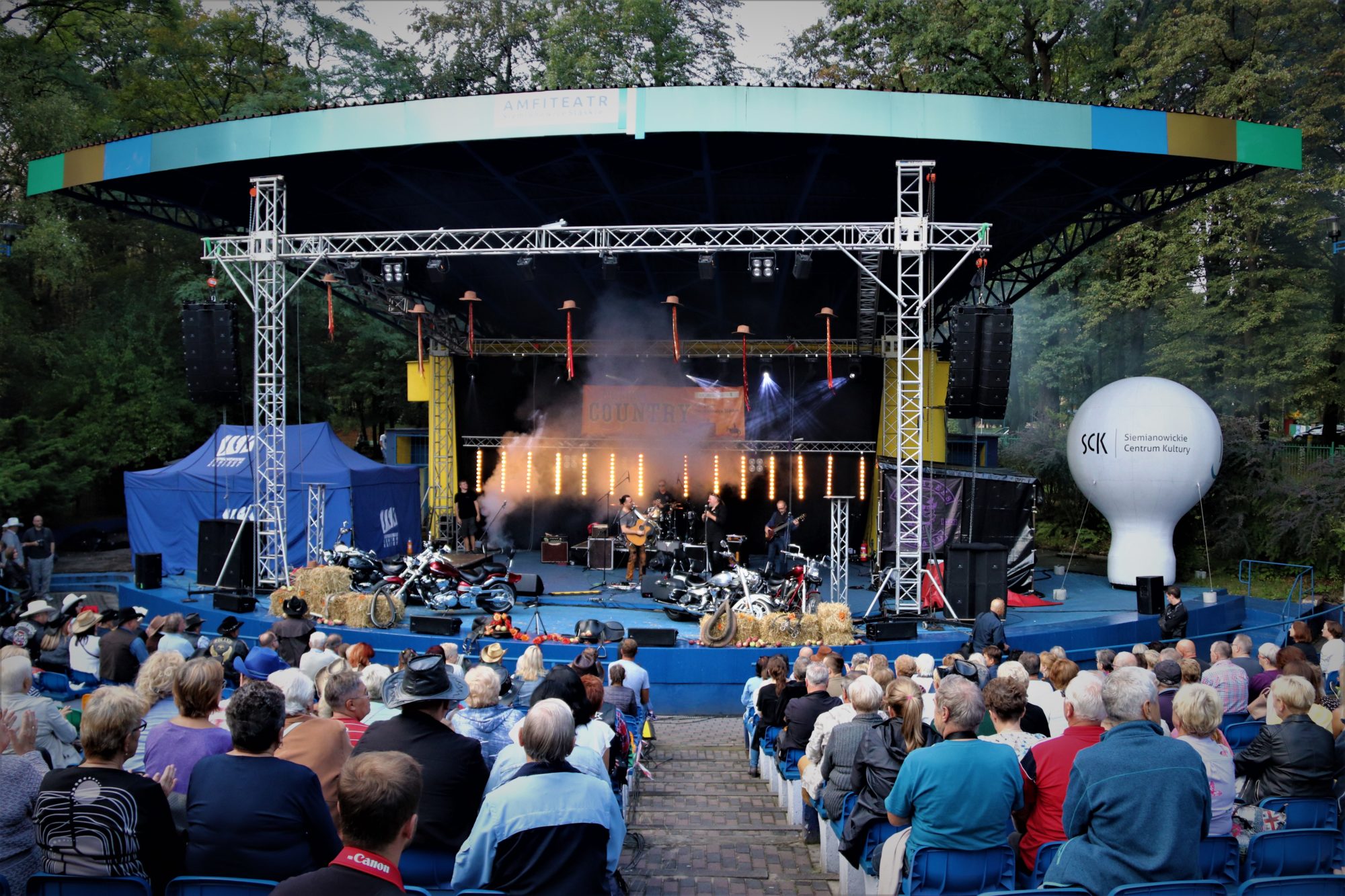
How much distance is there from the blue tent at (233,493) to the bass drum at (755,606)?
7794 millimetres

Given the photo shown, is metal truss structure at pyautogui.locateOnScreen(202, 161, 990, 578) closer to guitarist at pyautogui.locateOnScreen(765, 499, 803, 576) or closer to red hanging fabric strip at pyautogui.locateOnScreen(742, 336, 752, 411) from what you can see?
guitarist at pyautogui.locateOnScreen(765, 499, 803, 576)

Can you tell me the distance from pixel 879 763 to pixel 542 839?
67.8 inches

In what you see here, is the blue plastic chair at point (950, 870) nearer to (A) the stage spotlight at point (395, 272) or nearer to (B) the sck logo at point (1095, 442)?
(A) the stage spotlight at point (395, 272)

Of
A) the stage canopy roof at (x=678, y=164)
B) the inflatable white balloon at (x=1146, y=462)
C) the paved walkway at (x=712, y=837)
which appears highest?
the stage canopy roof at (x=678, y=164)

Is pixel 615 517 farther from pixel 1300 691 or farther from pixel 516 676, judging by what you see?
pixel 1300 691

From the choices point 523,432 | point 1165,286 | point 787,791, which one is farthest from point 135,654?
point 1165,286

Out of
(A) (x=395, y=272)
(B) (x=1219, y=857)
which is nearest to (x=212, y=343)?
(A) (x=395, y=272)

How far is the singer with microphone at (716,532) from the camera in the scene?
1609 cm

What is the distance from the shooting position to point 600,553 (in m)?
17.3

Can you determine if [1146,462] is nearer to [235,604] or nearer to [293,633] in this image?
[293,633]

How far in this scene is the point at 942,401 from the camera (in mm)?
19047

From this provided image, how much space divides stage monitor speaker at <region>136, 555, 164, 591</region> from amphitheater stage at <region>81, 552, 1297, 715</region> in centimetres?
20

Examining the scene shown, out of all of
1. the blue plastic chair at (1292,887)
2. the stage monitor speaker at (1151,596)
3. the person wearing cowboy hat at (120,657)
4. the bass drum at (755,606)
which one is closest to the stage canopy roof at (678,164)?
the stage monitor speaker at (1151,596)

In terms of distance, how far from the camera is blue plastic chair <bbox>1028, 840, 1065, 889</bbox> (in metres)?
3.66
